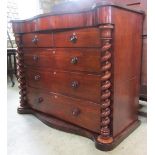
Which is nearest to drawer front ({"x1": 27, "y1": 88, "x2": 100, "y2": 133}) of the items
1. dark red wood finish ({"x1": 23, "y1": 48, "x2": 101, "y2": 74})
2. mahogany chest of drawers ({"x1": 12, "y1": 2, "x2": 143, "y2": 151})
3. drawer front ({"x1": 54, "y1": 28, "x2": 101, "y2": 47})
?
mahogany chest of drawers ({"x1": 12, "y1": 2, "x2": 143, "y2": 151})

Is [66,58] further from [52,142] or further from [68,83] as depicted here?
[52,142]

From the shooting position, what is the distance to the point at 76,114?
1.45m

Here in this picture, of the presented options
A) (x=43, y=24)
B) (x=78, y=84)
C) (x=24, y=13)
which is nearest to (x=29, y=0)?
(x=24, y=13)

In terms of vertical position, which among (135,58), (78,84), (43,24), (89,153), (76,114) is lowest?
(89,153)

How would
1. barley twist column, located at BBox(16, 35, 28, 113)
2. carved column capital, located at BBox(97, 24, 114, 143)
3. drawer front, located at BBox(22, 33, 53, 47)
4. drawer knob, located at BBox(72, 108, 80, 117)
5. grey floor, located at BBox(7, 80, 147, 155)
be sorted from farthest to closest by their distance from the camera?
barley twist column, located at BBox(16, 35, 28, 113)
drawer front, located at BBox(22, 33, 53, 47)
drawer knob, located at BBox(72, 108, 80, 117)
grey floor, located at BBox(7, 80, 147, 155)
carved column capital, located at BBox(97, 24, 114, 143)

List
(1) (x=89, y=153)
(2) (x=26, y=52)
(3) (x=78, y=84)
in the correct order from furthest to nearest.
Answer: (2) (x=26, y=52) < (3) (x=78, y=84) < (1) (x=89, y=153)

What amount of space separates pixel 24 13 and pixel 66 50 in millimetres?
2742

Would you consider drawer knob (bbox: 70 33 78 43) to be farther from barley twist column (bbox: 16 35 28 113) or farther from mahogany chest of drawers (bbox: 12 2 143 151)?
barley twist column (bbox: 16 35 28 113)

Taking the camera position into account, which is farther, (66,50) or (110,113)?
(66,50)

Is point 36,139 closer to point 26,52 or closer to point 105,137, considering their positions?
point 105,137

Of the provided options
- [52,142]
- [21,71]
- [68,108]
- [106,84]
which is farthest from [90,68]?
[21,71]

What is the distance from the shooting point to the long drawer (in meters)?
1.26

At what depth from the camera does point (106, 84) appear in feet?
4.05

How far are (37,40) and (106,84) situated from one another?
2.55ft
